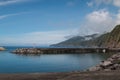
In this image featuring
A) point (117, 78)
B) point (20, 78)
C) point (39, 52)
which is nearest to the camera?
point (117, 78)

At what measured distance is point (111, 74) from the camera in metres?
11.0

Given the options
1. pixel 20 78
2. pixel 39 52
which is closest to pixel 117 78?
pixel 20 78

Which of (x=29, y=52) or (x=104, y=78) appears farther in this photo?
(x=29, y=52)

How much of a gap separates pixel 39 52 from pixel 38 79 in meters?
187

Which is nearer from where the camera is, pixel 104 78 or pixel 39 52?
pixel 104 78

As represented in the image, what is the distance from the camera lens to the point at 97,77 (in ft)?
34.1

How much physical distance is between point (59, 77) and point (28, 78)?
1.15 metres

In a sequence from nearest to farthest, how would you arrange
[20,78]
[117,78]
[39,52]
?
[117,78] → [20,78] → [39,52]

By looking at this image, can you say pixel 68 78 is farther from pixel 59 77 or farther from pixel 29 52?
pixel 29 52

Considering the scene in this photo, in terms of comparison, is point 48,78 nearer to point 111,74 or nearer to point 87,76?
point 87,76

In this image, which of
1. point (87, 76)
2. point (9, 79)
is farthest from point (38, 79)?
point (87, 76)

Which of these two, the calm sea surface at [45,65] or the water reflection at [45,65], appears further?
the water reflection at [45,65]

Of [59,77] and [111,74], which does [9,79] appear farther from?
[111,74]

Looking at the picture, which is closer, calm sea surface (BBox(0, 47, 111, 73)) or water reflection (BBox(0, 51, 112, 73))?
calm sea surface (BBox(0, 47, 111, 73))
